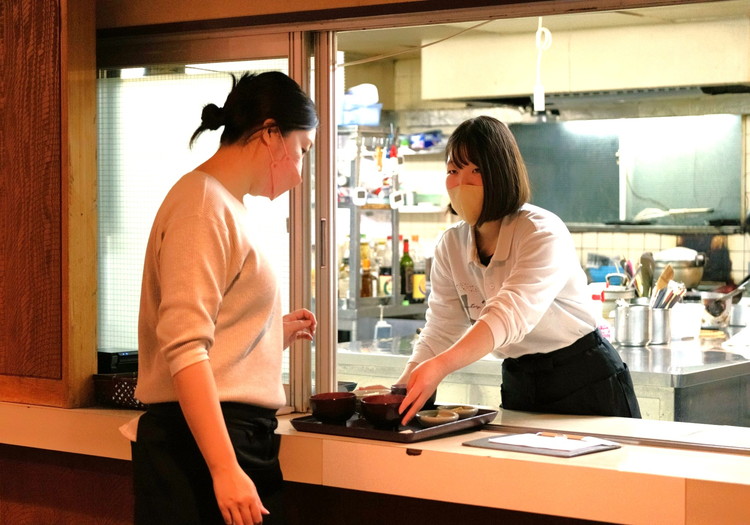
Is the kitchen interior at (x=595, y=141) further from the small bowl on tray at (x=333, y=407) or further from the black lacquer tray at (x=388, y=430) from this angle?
the small bowl on tray at (x=333, y=407)

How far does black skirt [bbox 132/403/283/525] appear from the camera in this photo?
1889 millimetres

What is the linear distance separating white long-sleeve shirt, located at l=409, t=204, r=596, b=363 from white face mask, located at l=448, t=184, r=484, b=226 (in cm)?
8

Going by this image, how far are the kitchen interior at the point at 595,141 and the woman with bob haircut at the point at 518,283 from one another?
6.91 feet

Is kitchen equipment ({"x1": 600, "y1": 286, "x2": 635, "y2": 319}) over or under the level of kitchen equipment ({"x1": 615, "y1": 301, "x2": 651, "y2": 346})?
over

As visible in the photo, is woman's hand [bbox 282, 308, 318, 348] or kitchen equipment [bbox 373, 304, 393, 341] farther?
kitchen equipment [bbox 373, 304, 393, 341]

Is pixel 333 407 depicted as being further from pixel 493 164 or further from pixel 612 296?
pixel 612 296

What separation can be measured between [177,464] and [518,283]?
934mm

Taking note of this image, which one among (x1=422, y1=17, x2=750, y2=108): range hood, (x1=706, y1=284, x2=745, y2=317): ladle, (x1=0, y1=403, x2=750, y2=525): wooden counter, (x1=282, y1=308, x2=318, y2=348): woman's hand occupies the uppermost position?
(x1=422, y1=17, x2=750, y2=108): range hood

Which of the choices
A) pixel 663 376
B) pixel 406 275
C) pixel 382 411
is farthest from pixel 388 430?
pixel 406 275

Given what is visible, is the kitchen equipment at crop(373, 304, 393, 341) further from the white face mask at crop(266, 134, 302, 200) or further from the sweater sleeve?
the sweater sleeve

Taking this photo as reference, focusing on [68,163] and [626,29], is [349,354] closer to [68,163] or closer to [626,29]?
[68,163]

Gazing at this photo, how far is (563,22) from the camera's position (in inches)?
233

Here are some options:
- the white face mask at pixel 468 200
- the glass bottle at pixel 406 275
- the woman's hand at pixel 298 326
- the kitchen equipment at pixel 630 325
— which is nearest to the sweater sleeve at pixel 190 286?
the woman's hand at pixel 298 326

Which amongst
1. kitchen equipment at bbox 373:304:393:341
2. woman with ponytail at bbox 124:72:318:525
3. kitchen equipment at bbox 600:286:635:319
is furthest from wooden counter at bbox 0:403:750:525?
kitchen equipment at bbox 373:304:393:341
